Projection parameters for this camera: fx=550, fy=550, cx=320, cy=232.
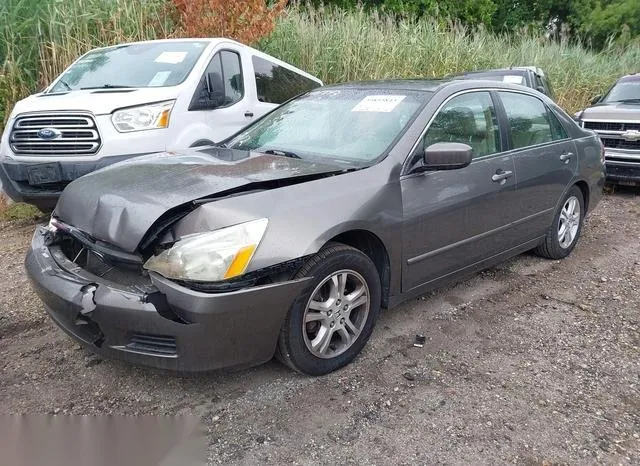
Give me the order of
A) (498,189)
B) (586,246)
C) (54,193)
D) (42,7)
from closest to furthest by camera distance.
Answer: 1. (498,189)
2. (54,193)
3. (586,246)
4. (42,7)

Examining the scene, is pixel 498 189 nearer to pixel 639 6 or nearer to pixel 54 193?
pixel 54 193

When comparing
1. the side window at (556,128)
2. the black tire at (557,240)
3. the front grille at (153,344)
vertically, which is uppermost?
the side window at (556,128)

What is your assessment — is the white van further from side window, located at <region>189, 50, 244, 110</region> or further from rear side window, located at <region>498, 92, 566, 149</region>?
rear side window, located at <region>498, 92, 566, 149</region>

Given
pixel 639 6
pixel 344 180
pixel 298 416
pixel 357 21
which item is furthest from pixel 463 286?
pixel 639 6

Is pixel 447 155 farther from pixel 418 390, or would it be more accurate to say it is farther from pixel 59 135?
pixel 59 135

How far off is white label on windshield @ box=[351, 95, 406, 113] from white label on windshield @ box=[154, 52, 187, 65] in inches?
117

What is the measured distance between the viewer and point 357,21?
11.1 metres

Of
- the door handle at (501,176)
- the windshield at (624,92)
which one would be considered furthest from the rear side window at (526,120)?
the windshield at (624,92)

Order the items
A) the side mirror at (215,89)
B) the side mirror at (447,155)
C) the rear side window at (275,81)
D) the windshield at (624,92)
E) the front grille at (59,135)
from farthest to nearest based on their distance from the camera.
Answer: the windshield at (624,92) → the rear side window at (275,81) → the side mirror at (215,89) → the front grille at (59,135) → the side mirror at (447,155)

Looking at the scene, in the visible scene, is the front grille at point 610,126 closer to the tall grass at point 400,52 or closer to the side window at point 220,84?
the tall grass at point 400,52

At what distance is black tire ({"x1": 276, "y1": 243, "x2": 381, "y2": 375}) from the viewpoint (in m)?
2.79

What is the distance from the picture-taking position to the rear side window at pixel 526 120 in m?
4.20

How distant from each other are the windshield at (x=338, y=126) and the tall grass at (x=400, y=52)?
20.6ft

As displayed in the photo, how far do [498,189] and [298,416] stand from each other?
220 cm
